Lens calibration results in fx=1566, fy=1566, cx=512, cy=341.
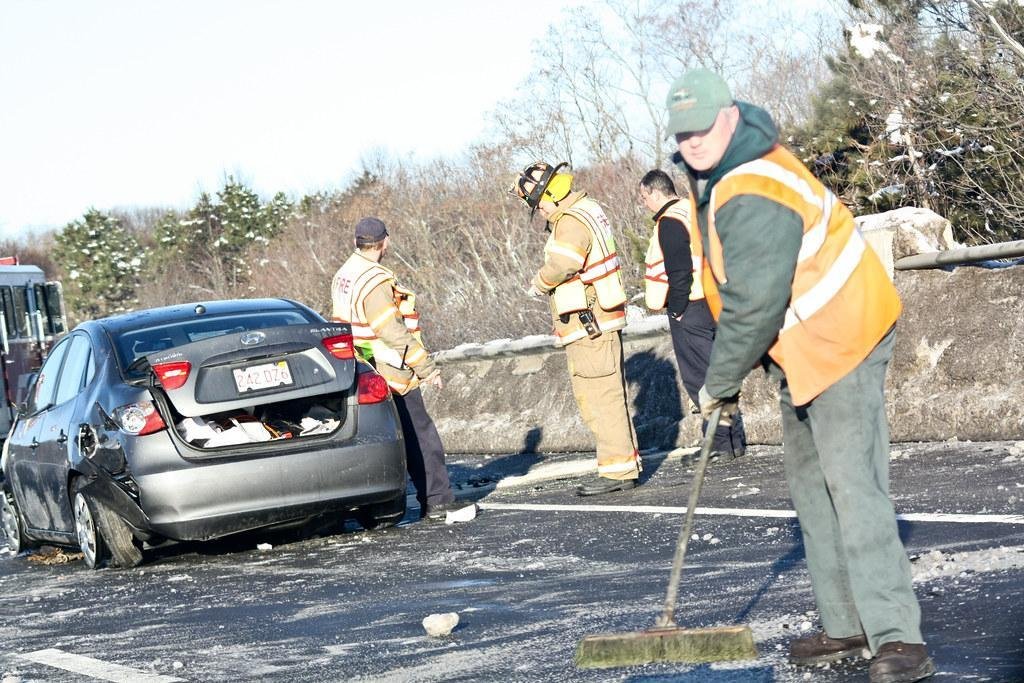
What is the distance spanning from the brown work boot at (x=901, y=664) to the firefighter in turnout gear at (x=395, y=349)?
578 cm

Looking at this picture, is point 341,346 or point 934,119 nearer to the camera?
point 341,346

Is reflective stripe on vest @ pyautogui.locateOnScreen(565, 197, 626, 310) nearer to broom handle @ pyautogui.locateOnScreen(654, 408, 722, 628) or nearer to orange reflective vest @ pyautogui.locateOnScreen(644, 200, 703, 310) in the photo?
orange reflective vest @ pyautogui.locateOnScreen(644, 200, 703, 310)

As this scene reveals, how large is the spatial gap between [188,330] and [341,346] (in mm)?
1072

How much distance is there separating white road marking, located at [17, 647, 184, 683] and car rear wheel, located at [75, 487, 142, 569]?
2.45 m

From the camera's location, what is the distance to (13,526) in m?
11.0

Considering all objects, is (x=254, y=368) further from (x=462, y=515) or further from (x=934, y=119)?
(x=934, y=119)

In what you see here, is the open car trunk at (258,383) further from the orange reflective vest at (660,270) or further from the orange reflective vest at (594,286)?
the orange reflective vest at (660,270)

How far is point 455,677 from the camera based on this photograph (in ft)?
17.3

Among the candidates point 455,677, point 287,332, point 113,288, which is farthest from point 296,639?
point 113,288

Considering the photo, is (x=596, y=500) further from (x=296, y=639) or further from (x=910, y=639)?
(x=910, y=639)

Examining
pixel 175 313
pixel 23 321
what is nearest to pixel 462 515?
pixel 175 313

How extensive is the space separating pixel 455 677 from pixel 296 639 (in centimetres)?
129

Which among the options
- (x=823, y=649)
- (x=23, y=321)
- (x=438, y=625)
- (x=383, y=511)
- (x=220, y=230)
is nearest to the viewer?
(x=823, y=649)

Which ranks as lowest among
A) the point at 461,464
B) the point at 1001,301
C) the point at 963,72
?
the point at 461,464
